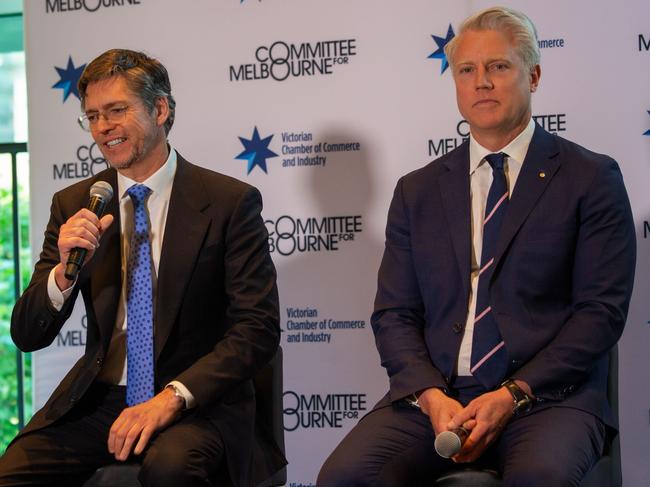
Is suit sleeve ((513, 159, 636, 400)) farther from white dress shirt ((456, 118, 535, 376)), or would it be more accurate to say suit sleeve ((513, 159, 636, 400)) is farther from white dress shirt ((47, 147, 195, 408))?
white dress shirt ((47, 147, 195, 408))

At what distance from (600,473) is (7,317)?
183 inches

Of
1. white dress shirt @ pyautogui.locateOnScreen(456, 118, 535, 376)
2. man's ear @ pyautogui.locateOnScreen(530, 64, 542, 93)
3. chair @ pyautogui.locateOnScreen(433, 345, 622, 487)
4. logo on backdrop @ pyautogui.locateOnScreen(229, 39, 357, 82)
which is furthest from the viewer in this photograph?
logo on backdrop @ pyautogui.locateOnScreen(229, 39, 357, 82)

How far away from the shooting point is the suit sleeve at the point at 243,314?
9.31 feet

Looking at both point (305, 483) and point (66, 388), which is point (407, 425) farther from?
point (305, 483)

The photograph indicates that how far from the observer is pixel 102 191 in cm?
295

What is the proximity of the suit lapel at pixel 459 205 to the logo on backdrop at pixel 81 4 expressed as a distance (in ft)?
7.63

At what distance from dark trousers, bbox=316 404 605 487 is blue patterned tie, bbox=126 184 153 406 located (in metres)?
0.73

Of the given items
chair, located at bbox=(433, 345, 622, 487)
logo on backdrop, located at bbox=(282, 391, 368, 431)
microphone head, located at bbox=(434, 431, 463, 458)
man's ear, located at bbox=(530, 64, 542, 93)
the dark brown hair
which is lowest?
logo on backdrop, located at bbox=(282, 391, 368, 431)

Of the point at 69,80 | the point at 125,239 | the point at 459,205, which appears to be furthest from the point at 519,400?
the point at 69,80

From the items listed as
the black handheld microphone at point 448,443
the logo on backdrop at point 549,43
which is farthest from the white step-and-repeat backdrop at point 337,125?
the black handheld microphone at point 448,443

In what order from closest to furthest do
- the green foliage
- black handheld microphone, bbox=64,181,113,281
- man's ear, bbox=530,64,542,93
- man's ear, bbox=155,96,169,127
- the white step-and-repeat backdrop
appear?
black handheld microphone, bbox=64,181,113,281 → man's ear, bbox=530,64,542,93 → man's ear, bbox=155,96,169,127 → the white step-and-repeat backdrop → the green foliage

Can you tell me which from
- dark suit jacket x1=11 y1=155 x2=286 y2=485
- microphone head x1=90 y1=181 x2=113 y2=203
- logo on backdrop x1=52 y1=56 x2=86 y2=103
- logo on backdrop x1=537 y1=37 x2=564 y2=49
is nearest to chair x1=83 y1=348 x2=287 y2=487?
dark suit jacket x1=11 y1=155 x2=286 y2=485

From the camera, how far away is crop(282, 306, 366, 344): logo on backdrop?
4.23 meters

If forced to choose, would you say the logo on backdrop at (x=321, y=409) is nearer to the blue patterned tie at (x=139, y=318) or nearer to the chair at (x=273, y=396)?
the chair at (x=273, y=396)
